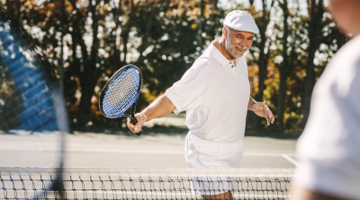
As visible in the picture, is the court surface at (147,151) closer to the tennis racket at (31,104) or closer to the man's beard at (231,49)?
the tennis racket at (31,104)

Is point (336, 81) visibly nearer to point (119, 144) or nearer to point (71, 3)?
point (119, 144)

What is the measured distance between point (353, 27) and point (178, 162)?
6.83 meters

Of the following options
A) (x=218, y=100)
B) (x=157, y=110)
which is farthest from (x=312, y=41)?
(x=157, y=110)

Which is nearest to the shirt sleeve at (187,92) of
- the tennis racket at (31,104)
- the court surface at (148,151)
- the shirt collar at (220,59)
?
the shirt collar at (220,59)

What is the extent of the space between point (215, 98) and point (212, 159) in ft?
1.53

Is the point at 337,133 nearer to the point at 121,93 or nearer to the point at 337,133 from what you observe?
the point at 337,133

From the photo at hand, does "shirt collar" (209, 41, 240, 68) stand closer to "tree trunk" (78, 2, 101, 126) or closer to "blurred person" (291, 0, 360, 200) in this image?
"blurred person" (291, 0, 360, 200)

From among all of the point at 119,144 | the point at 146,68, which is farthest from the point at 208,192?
the point at 146,68

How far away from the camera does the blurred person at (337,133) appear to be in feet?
2.10

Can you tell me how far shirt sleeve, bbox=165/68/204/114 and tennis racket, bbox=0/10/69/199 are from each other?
2.46 feet

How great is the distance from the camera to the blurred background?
1513 centimetres

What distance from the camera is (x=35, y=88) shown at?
2.51 metres

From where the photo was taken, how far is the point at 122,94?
8.93 ft

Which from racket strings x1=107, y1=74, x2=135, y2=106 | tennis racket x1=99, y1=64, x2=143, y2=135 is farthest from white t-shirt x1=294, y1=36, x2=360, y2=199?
racket strings x1=107, y1=74, x2=135, y2=106
